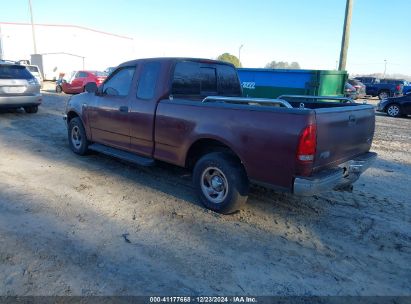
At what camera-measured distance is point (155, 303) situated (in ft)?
9.05

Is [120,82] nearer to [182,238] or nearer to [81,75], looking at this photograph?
[182,238]

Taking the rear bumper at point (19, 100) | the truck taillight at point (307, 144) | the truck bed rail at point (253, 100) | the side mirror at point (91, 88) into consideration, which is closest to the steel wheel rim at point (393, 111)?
the truck bed rail at point (253, 100)

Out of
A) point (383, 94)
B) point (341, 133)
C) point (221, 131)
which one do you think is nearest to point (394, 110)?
point (383, 94)

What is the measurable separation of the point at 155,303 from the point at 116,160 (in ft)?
14.5

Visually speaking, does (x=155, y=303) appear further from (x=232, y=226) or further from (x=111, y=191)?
(x=111, y=191)

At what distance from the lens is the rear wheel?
15.9 meters

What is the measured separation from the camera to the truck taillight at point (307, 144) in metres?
3.42

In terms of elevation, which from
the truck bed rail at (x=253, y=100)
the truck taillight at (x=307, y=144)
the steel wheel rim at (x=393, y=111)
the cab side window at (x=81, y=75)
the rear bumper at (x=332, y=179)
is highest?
the cab side window at (x=81, y=75)

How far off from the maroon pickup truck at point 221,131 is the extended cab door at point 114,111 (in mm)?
17

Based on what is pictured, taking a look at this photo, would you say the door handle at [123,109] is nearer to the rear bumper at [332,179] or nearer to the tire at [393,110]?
the rear bumper at [332,179]

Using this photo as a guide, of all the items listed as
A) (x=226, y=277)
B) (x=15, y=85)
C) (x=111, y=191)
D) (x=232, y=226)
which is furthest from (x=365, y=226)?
(x=15, y=85)

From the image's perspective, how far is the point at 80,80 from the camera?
68.5 ft

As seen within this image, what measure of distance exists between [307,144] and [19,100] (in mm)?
10566

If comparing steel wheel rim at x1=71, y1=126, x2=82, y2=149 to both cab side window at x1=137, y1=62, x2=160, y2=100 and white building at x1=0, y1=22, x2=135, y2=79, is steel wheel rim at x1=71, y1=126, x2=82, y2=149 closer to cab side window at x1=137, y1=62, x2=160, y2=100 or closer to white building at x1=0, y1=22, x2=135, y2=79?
cab side window at x1=137, y1=62, x2=160, y2=100
